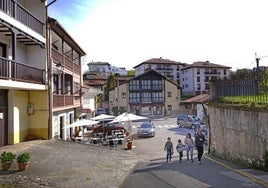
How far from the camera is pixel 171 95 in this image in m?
71.2

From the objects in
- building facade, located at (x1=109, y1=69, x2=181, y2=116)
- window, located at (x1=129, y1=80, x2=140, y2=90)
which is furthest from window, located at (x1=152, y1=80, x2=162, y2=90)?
window, located at (x1=129, y1=80, x2=140, y2=90)

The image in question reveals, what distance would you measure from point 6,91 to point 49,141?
3975mm

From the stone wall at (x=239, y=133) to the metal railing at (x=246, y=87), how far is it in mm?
694

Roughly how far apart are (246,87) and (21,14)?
11.6 m

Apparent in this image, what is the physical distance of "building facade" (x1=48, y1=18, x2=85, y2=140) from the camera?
66.6 ft

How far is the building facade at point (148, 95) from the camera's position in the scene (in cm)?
6931

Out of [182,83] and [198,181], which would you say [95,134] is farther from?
[182,83]

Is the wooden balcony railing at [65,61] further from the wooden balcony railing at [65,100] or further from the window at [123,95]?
the window at [123,95]

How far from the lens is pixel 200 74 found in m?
86.4

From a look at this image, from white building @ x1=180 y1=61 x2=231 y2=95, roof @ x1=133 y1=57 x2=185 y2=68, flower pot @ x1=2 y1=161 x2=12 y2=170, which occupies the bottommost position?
flower pot @ x1=2 y1=161 x2=12 y2=170

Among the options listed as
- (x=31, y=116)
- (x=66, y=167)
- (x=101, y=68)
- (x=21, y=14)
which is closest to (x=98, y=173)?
(x=66, y=167)

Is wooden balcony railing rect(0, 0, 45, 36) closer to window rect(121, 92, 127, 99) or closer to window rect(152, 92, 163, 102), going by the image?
window rect(121, 92, 127, 99)

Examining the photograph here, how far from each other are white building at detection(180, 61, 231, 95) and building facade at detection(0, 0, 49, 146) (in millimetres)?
67775

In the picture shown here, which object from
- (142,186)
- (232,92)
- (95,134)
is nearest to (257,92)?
(232,92)
